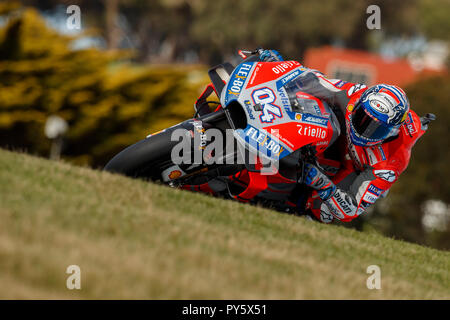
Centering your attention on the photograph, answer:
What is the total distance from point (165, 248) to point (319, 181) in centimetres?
267

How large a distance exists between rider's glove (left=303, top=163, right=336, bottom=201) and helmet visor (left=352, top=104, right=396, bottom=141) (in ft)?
1.86

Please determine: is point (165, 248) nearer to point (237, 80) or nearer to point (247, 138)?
point (247, 138)

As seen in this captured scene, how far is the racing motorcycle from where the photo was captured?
6.36 m

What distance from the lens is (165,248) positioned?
466 cm

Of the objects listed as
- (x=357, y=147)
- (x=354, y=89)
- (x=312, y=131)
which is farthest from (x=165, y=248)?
(x=354, y=89)

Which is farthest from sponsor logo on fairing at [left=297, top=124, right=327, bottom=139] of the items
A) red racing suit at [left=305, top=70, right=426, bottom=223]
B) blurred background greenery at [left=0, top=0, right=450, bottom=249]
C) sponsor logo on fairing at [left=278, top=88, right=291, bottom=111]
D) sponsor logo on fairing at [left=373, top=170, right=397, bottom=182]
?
blurred background greenery at [left=0, top=0, right=450, bottom=249]

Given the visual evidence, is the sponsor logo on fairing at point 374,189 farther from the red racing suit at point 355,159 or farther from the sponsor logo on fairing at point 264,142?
the sponsor logo on fairing at point 264,142

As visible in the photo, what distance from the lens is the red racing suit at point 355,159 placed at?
715 centimetres

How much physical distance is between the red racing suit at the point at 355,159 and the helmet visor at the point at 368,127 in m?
0.10

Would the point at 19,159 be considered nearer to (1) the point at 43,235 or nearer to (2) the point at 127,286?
(1) the point at 43,235

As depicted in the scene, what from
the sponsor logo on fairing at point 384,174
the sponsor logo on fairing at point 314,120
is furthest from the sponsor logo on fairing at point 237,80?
the sponsor logo on fairing at point 384,174

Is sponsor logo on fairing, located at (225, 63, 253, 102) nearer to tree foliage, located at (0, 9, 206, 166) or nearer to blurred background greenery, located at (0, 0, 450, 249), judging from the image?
blurred background greenery, located at (0, 0, 450, 249)
